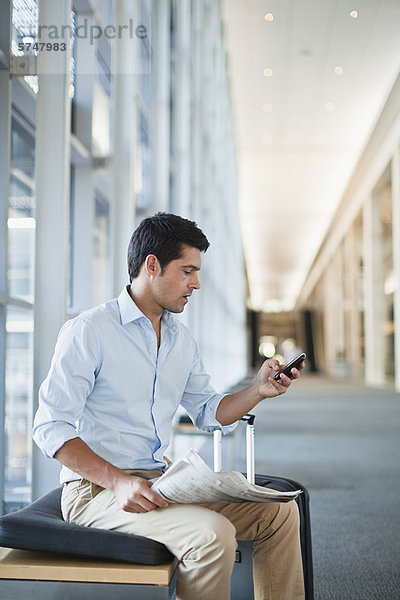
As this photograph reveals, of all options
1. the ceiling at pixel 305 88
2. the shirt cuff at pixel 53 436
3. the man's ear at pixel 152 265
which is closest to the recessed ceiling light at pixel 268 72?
the ceiling at pixel 305 88

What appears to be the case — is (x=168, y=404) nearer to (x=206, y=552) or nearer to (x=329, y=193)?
(x=206, y=552)

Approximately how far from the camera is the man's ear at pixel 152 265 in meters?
1.98

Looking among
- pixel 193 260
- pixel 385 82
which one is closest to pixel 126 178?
pixel 193 260

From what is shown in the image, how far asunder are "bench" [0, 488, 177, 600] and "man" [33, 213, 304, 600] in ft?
0.24

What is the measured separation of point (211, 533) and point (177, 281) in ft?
2.35

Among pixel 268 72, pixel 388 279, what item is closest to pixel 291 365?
pixel 268 72

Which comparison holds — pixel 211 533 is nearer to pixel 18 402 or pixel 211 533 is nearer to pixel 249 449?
pixel 249 449

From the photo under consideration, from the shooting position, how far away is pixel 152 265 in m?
1.99

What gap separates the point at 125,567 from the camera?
1639 mm

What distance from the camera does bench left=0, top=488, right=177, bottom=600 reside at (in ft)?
5.33

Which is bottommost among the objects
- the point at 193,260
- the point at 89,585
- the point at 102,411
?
the point at 89,585

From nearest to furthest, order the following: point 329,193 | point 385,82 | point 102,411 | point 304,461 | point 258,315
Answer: point 102,411 < point 304,461 < point 385,82 < point 329,193 < point 258,315

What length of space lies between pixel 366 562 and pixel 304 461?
2882mm

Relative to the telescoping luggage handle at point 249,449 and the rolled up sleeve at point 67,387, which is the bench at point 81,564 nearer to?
the rolled up sleeve at point 67,387
